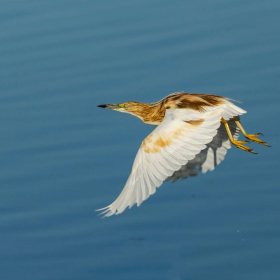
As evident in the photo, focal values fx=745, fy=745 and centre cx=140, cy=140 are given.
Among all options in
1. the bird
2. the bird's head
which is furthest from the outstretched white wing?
the bird's head

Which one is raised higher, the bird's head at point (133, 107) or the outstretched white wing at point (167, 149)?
the bird's head at point (133, 107)

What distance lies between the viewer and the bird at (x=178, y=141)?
22.9 ft

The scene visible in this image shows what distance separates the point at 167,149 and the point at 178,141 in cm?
14

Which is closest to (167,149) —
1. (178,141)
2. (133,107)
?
(178,141)

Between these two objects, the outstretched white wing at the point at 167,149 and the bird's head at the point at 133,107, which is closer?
the outstretched white wing at the point at 167,149

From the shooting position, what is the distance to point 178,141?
725cm

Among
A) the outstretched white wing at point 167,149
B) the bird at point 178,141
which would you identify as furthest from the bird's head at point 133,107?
the outstretched white wing at point 167,149

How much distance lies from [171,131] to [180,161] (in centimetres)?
36

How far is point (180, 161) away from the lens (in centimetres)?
710

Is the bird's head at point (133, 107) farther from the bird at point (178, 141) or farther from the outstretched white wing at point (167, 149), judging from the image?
the outstretched white wing at point (167, 149)

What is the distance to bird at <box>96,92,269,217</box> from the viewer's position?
6965mm

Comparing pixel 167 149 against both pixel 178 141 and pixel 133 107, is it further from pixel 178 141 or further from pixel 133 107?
pixel 133 107

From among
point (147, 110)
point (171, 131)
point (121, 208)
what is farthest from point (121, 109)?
point (121, 208)

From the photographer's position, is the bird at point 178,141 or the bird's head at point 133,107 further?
the bird's head at point 133,107
